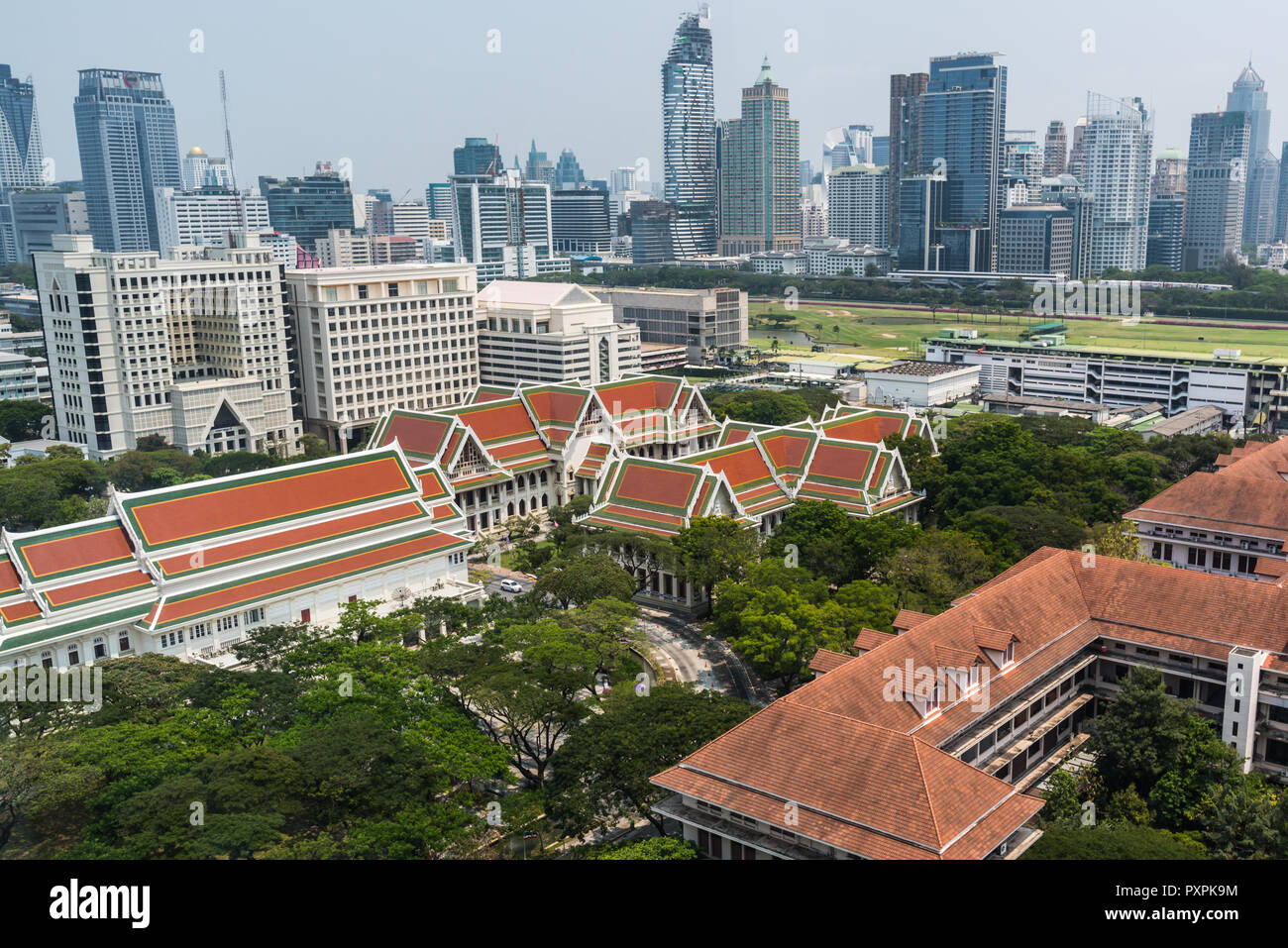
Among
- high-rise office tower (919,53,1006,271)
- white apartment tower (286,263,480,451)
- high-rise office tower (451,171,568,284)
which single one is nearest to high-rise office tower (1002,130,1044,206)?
high-rise office tower (919,53,1006,271)

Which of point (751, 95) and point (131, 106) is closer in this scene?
point (131, 106)

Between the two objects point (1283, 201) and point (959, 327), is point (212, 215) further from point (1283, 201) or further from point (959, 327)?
point (1283, 201)

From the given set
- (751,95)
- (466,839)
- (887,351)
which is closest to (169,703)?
(466,839)

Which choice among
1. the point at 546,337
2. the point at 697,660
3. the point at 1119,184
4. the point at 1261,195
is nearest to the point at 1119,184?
the point at 1119,184

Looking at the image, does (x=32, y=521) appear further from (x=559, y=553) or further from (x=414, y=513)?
(x=559, y=553)

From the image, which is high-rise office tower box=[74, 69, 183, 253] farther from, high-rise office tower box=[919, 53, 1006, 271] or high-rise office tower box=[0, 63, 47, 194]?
high-rise office tower box=[919, 53, 1006, 271]

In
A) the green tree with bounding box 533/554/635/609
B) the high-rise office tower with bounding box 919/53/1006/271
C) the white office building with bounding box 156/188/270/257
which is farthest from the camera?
the high-rise office tower with bounding box 919/53/1006/271

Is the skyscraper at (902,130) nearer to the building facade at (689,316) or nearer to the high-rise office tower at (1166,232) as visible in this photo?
the high-rise office tower at (1166,232)
